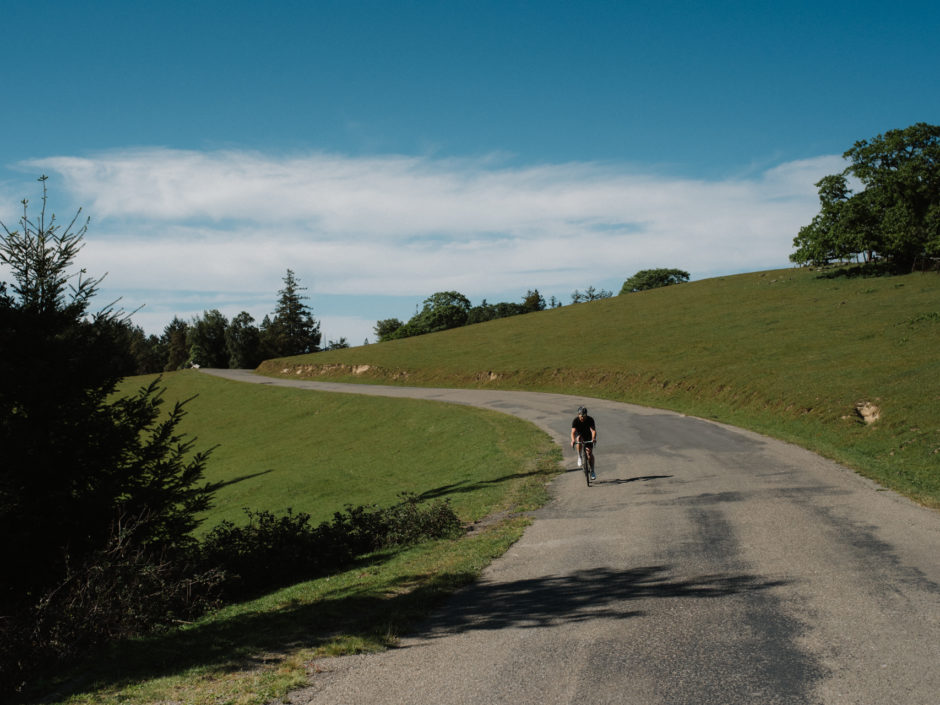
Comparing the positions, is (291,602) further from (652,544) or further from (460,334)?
(460,334)

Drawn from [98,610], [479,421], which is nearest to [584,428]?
[98,610]

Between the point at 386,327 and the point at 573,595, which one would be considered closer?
the point at 573,595

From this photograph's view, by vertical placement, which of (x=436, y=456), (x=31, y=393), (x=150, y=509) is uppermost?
(x=31, y=393)

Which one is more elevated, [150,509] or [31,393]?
[31,393]

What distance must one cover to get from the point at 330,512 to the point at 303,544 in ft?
31.2

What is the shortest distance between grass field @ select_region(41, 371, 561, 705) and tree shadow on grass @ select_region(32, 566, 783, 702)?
0.12ft

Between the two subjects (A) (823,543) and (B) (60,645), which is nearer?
(B) (60,645)

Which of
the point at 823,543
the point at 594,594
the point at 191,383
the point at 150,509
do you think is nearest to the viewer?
the point at 594,594

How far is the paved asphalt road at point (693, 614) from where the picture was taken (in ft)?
18.5

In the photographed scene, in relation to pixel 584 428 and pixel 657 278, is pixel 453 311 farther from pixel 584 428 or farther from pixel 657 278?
pixel 584 428

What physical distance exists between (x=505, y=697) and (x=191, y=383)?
80.5m

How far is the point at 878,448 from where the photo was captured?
2042 cm

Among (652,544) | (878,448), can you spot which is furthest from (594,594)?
(878,448)

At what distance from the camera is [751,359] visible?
4097 cm
